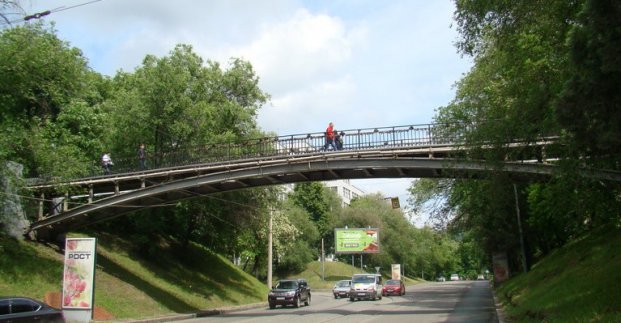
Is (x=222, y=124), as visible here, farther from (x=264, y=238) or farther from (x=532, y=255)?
(x=532, y=255)

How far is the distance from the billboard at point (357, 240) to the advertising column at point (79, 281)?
5253 cm

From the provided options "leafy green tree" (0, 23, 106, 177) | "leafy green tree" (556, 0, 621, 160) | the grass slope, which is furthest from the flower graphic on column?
"leafy green tree" (556, 0, 621, 160)

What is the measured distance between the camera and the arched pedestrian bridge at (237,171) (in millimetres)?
23734

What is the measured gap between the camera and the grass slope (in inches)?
901

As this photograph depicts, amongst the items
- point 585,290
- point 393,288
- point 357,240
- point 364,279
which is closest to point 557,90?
point 585,290

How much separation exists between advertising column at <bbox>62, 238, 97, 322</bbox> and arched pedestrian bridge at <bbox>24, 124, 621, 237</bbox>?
470 centimetres

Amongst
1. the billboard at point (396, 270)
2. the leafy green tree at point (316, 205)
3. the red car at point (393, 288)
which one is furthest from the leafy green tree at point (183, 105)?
the leafy green tree at point (316, 205)

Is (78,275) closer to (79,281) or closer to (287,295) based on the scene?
(79,281)

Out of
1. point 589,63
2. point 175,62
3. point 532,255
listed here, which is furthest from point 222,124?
point 532,255

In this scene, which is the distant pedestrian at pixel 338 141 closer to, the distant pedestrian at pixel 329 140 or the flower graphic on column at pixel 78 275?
the distant pedestrian at pixel 329 140

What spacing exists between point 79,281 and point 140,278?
9.58 metres

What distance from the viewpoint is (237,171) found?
25297mm

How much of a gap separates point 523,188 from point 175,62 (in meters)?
23.3

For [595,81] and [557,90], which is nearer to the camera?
[595,81]
